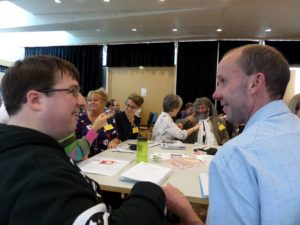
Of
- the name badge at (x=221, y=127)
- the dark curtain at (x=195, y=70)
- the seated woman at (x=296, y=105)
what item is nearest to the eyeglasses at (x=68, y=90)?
the seated woman at (x=296, y=105)

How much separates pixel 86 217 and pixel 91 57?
8601 mm

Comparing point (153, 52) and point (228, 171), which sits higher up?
point (153, 52)

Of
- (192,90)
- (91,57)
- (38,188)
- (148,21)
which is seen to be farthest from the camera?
(91,57)

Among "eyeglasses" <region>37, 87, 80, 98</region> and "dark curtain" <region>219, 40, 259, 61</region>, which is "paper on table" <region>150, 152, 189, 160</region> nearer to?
"eyeglasses" <region>37, 87, 80, 98</region>

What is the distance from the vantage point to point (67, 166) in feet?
2.34

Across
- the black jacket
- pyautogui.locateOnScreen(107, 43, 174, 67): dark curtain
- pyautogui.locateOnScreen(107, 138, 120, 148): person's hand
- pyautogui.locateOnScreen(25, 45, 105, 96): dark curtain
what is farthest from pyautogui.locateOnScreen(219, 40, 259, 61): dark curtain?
the black jacket

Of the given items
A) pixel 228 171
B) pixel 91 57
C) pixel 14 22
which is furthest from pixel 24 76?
pixel 91 57

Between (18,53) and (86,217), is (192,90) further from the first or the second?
(86,217)

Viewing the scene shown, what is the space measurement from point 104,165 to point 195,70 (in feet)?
21.8

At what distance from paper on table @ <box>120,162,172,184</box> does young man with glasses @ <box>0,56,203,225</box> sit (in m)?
0.74

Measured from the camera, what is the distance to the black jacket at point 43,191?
614 mm

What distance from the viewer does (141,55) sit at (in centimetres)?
838

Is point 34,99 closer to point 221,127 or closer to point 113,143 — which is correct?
point 113,143

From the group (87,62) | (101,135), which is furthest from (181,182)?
(87,62)
